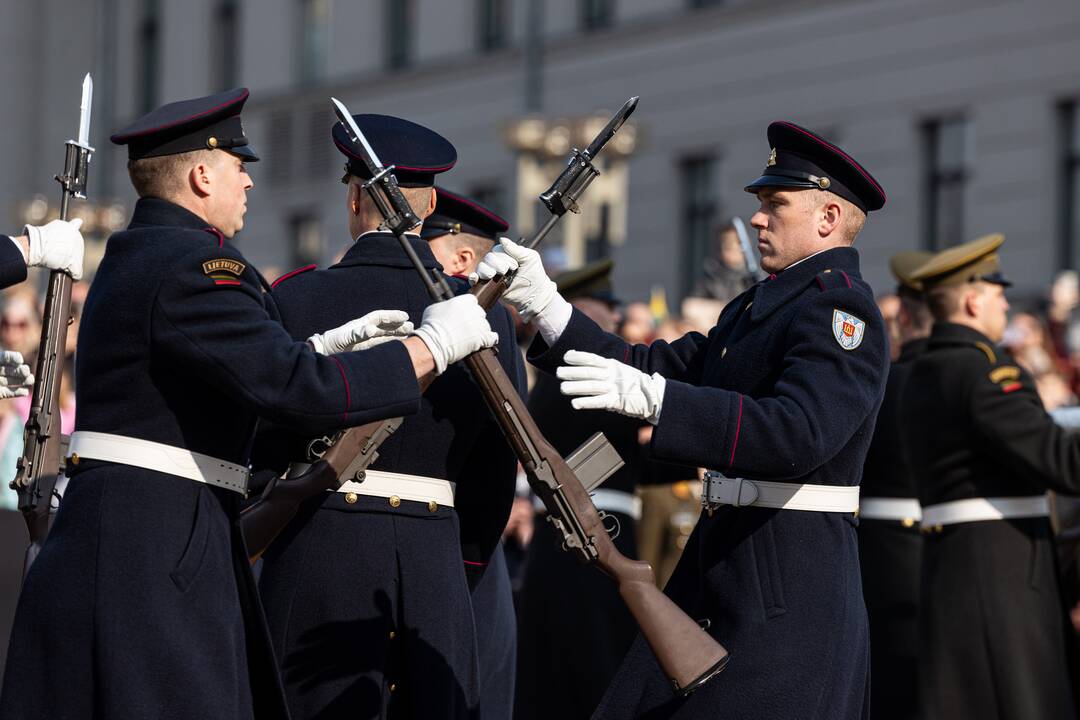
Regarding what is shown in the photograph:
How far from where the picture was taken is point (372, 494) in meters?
5.12

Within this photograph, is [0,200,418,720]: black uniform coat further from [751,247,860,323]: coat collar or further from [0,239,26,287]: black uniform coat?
[751,247,860,323]: coat collar

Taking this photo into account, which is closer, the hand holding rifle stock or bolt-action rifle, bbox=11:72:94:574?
the hand holding rifle stock

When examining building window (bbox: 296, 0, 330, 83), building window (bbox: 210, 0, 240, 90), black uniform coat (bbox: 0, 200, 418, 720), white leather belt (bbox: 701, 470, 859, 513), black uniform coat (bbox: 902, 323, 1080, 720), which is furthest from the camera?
building window (bbox: 210, 0, 240, 90)

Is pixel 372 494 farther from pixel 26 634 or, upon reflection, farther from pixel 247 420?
pixel 26 634

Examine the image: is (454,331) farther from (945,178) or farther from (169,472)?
(945,178)

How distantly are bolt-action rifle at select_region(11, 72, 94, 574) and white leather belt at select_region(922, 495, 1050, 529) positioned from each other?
10.4ft

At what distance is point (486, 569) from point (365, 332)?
116 cm

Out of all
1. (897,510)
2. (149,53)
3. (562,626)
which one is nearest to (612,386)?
(562,626)

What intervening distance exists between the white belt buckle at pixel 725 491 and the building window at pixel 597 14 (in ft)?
64.6

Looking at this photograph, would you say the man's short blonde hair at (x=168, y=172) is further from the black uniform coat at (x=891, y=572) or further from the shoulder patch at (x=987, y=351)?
the black uniform coat at (x=891, y=572)

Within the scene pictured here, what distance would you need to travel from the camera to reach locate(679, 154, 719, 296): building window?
73.5 ft

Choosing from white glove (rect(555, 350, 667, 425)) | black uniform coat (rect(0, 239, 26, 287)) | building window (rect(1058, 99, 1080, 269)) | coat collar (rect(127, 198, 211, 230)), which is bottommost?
building window (rect(1058, 99, 1080, 269))

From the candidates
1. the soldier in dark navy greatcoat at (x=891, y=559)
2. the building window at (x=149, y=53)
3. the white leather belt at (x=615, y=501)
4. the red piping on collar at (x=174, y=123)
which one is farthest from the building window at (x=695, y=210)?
the red piping on collar at (x=174, y=123)

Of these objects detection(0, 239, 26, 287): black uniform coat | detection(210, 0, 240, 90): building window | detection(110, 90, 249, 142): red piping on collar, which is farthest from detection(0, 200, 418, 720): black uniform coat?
detection(210, 0, 240, 90): building window
